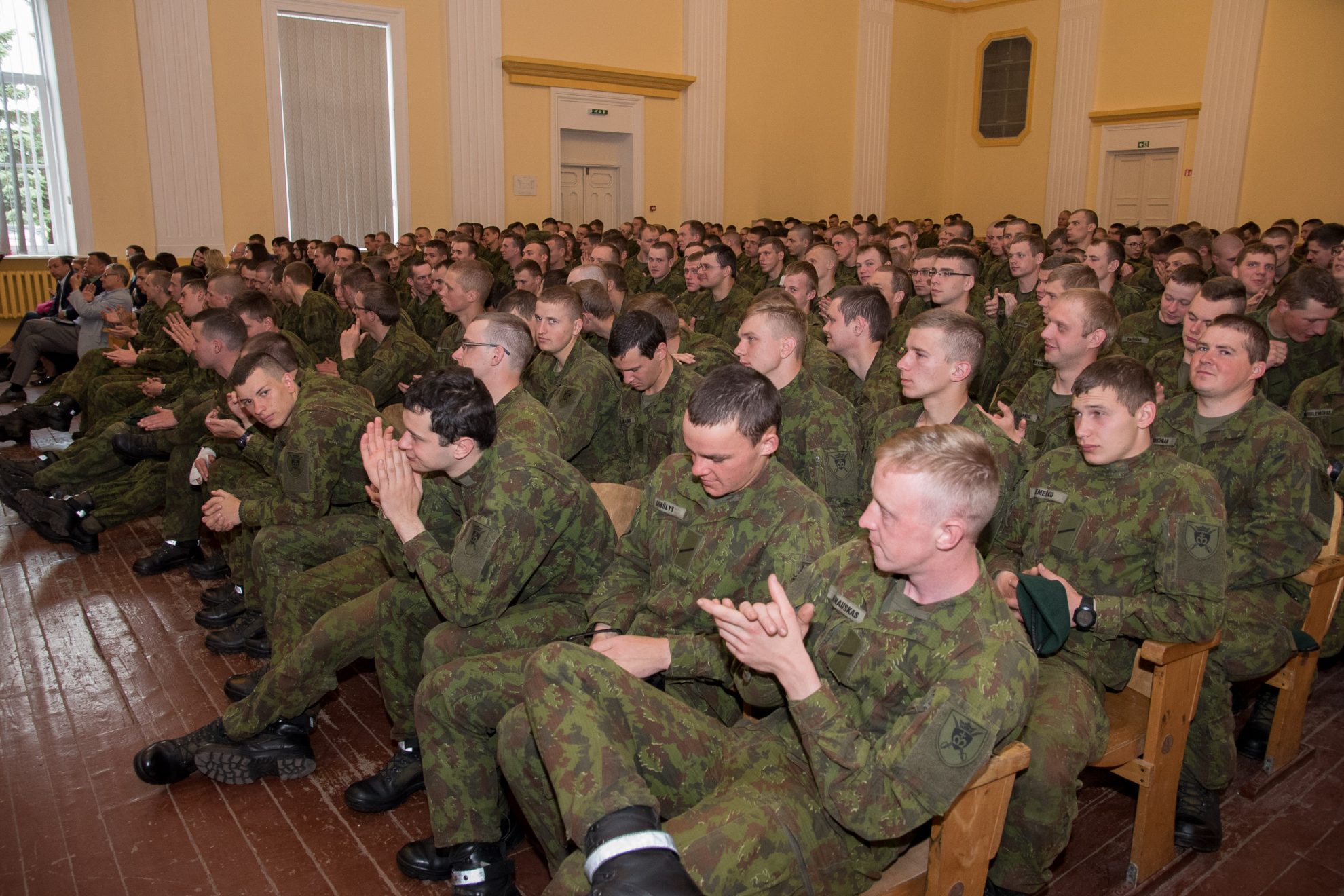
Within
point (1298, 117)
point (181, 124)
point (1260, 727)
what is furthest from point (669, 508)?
point (1298, 117)

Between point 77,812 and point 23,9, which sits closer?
point 77,812

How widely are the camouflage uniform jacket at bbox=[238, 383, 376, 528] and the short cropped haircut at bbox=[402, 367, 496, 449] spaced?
0.92m

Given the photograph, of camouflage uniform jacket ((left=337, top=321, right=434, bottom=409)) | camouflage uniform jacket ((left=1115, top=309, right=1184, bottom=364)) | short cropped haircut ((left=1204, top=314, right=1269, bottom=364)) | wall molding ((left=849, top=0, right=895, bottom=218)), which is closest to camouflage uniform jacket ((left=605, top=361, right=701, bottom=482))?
camouflage uniform jacket ((left=337, top=321, right=434, bottom=409))

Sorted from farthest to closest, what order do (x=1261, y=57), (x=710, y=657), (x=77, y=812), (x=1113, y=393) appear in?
(x=1261, y=57) < (x=77, y=812) < (x=1113, y=393) < (x=710, y=657)

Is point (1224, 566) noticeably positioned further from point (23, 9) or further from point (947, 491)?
point (23, 9)

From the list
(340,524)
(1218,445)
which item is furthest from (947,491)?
(340,524)

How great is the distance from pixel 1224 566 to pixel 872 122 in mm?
15551

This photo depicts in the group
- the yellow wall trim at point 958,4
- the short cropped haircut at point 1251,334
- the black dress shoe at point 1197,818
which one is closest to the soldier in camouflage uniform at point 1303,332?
the short cropped haircut at point 1251,334

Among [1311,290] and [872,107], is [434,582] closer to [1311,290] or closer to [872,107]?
[1311,290]

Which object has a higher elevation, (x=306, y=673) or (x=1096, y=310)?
(x=1096, y=310)

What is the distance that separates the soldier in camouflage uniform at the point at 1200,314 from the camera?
4133 mm

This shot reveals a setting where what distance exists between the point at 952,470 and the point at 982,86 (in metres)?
17.5

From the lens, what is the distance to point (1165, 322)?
5.22 meters

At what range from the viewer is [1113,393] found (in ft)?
8.73
